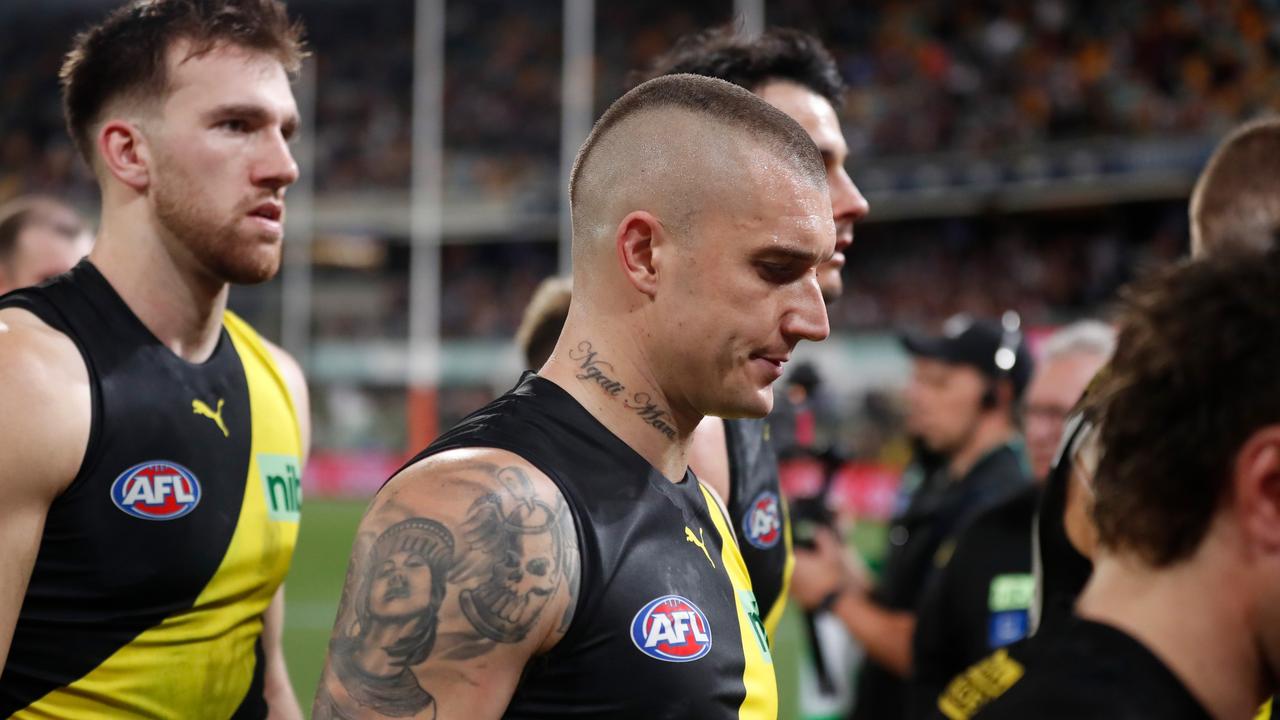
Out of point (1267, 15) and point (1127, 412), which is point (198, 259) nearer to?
point (1127, 412)

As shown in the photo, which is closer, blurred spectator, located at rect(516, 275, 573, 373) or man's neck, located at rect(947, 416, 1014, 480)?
blurred spectator, located at rect(516, 275, 573, 373)

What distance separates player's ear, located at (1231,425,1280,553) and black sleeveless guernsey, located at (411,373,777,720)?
2.79 feet

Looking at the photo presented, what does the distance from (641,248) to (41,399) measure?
1.13m

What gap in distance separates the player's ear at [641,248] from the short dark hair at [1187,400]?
85 centimetres

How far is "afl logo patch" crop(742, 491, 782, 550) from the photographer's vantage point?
2967mm

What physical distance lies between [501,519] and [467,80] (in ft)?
88.7

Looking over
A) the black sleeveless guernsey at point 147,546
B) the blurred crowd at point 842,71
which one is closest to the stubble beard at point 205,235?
the black sleeveless guernsey at point 147,546

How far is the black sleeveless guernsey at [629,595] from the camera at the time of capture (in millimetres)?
1811

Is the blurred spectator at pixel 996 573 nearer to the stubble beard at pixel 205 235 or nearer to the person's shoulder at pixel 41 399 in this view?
the stubble beard at pixel 205 235

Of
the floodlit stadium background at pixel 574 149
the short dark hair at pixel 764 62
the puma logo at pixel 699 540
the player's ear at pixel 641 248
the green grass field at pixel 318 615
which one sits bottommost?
the green grass field at pixel 318 615

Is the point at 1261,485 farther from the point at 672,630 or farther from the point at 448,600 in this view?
A: the point at 448,600

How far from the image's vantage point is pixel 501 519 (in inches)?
70.3

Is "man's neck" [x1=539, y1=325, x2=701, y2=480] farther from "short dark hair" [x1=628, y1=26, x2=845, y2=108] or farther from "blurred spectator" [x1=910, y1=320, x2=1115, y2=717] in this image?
"blurred spectator" [x1=910, y1=320, x2=1115, y2=717]

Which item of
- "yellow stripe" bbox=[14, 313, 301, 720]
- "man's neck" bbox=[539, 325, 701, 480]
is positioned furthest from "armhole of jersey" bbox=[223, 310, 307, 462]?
"man's neck" bbox=[539, 325, 701, 480]
